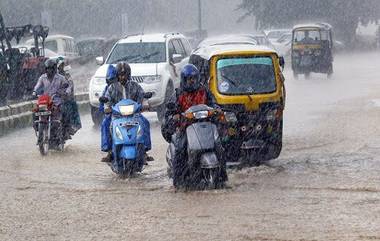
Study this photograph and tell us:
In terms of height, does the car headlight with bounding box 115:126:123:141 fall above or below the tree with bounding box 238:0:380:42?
above

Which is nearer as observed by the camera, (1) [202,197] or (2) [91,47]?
(1) [202,197]

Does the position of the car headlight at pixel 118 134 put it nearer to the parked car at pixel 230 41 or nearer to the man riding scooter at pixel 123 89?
the man riding scooter at pixel 123 89

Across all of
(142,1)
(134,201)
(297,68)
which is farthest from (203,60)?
(142,1)

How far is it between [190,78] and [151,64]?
972cm

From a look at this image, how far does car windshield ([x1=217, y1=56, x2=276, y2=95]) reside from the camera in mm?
13984

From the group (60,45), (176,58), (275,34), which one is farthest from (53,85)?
(275,34)

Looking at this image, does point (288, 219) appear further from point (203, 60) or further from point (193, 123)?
Result: point (203, 60)

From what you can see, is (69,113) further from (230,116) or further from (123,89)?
(230,116)

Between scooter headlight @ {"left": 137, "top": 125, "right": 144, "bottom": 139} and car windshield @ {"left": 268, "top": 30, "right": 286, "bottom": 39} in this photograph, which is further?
car windshield @ {"left": 268, "top": 30, "right": 286, "bottom": 39}

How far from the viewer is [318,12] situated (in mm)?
66688

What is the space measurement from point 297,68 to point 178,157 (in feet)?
87.4

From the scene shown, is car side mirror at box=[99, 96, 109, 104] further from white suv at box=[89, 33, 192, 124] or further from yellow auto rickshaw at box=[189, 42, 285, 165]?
white suv at box=[89, 33, 192, 124]

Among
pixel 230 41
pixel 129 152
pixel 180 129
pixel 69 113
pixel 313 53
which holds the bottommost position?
pixel 313 53

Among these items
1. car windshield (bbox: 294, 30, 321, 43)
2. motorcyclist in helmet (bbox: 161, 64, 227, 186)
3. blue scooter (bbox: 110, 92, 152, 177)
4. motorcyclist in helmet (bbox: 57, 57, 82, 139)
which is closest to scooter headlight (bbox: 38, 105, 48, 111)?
motorcyclist in helmet (bbox: 57, 57, 82, 139)
